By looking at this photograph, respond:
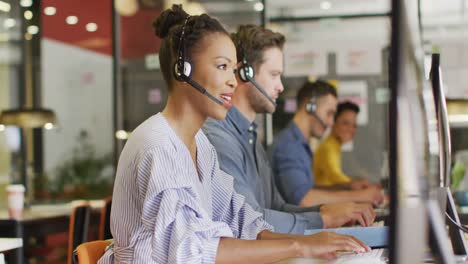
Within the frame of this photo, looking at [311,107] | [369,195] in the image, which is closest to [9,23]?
[311,107]

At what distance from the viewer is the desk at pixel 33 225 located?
4758 millimetres

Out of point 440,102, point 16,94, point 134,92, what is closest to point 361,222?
point 440,102

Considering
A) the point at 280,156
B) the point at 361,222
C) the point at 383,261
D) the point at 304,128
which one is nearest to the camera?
the point at 383,261

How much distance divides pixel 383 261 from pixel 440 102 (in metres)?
0.55

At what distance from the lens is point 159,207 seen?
161 centimetres

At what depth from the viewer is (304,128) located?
4301 mm

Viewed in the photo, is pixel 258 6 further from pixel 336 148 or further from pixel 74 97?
pixel 74 97

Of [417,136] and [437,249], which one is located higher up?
[417,136]

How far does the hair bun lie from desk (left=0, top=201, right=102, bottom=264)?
2.68 m

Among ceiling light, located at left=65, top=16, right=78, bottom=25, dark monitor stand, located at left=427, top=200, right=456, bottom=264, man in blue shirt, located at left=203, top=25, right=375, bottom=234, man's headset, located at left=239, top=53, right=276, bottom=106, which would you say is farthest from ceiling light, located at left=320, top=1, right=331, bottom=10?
dark monitor stand, located at left=427, top=200, right=456, bottom=264

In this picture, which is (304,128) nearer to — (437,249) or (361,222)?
(361,222)

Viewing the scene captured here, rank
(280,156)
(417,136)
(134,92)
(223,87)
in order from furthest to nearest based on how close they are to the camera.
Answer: (134,92) < (280,156) < (223,87) < (417,136)

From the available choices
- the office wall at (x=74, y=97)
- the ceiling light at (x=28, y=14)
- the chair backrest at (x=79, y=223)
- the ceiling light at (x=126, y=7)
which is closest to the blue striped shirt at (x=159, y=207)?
the chair backrest at (x=79, y=223)

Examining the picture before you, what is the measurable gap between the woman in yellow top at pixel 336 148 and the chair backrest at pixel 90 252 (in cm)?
362
